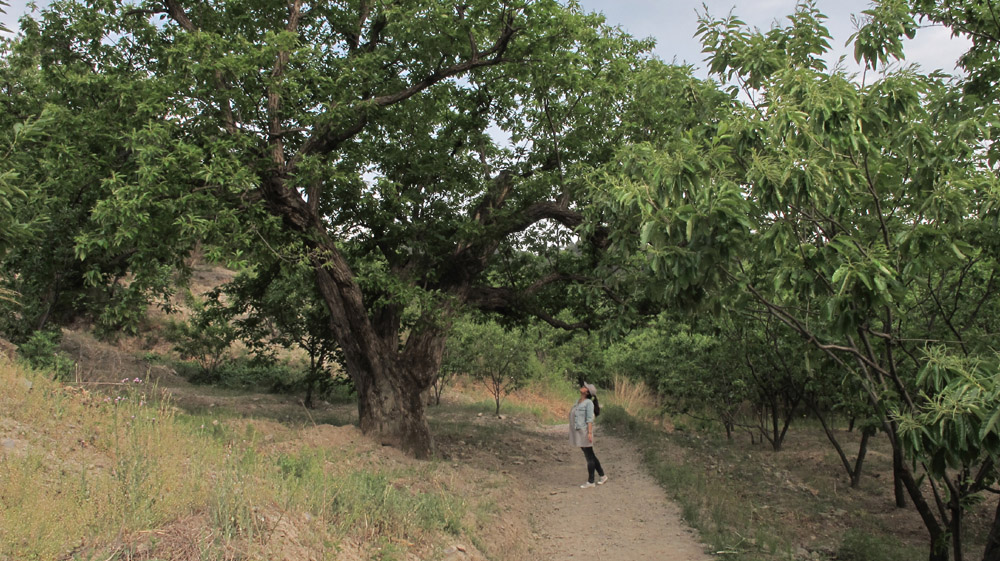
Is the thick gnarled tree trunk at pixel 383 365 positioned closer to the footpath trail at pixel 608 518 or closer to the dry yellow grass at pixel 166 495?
the footpath trail at pixel 608 518

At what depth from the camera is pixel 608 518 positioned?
8.13m

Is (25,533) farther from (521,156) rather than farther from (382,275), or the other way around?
(521,156)

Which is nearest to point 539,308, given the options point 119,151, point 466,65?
point 466,65

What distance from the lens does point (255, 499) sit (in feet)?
15.1

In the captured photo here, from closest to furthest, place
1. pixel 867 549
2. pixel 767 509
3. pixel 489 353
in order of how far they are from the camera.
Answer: pixel 867 549
pixel 767 509
pixel 489 353

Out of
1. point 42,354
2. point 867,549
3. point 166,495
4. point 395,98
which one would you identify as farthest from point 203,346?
point 867,549

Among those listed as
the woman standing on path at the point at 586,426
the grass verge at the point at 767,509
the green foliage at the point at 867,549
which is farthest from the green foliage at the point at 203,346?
the green foliage at the point at 867,549

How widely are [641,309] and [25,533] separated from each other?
311 inches

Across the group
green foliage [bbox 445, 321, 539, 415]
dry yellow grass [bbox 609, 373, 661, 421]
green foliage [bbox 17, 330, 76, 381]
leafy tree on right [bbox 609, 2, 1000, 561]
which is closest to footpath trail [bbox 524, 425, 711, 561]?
leafy tree on right [bbox 609, 2, 1000, 561]

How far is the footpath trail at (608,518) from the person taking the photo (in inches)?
265

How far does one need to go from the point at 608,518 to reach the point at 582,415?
6.32 feet

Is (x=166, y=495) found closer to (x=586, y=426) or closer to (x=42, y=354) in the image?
(x=586, y=426)

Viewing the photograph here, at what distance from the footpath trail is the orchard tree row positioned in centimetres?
230

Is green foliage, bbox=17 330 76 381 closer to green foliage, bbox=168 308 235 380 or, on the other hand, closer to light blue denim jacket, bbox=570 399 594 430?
green foliage, bbox=168 308 235 380
